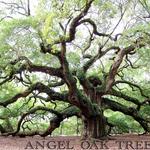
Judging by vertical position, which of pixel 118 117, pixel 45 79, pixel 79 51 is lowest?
pixel 118 117

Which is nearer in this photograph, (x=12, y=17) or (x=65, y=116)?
(x=12, y=17)

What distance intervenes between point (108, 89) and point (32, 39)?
3800 mm

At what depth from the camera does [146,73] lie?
685 inches

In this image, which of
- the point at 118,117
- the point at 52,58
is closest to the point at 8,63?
the point at 52,58

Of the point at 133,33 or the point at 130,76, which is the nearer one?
the point at 133,33

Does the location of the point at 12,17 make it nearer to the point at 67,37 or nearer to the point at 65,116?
the point at 67,37

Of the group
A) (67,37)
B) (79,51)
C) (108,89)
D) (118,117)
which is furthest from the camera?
(118,117)

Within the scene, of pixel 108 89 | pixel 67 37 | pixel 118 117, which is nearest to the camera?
pixel 67 37

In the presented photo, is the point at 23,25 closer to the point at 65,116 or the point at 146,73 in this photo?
the point at 65,116

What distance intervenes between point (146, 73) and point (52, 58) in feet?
15.9

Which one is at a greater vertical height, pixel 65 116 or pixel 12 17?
pixel 12 17

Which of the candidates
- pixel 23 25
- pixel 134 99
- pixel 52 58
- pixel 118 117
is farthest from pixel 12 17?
pixel 118 117

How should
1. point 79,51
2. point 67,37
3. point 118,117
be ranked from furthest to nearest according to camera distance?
point 118,117
point 79,51
point 67,37

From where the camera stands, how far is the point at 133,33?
12195 millimetres
